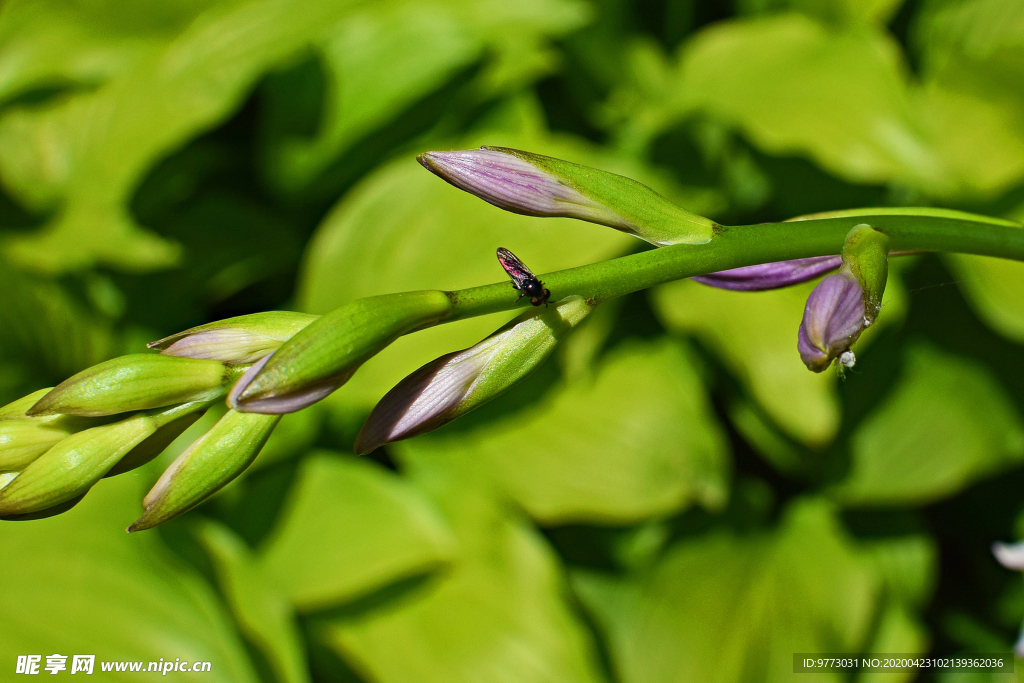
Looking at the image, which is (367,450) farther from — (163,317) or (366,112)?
(163,317)

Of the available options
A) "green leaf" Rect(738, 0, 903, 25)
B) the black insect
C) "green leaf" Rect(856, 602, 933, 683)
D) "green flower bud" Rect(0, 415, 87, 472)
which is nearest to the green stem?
the black insect

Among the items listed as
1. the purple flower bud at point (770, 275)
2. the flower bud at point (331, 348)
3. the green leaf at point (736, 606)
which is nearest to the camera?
the flower bud at point (331, 348)

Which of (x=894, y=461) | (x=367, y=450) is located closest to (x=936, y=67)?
(x=894, y=461)

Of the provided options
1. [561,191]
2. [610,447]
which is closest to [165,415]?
[561,191]

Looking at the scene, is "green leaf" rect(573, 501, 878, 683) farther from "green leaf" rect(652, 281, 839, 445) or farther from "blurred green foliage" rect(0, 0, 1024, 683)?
"green leaf" rect(652, 281, 839, 445)

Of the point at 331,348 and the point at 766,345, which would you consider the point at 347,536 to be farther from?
the point at 331,348

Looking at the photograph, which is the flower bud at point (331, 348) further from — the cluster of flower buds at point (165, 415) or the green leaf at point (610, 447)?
the green leaf at point (610, 447)

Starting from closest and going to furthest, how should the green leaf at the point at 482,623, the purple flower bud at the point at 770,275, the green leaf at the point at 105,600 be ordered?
the purple flower bud at the point at 770,275
the green leaf at the point at 105,600
the green leaf at the point at 482,623

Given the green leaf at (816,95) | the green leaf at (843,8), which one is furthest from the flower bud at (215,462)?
the green leaf at (843,8)
